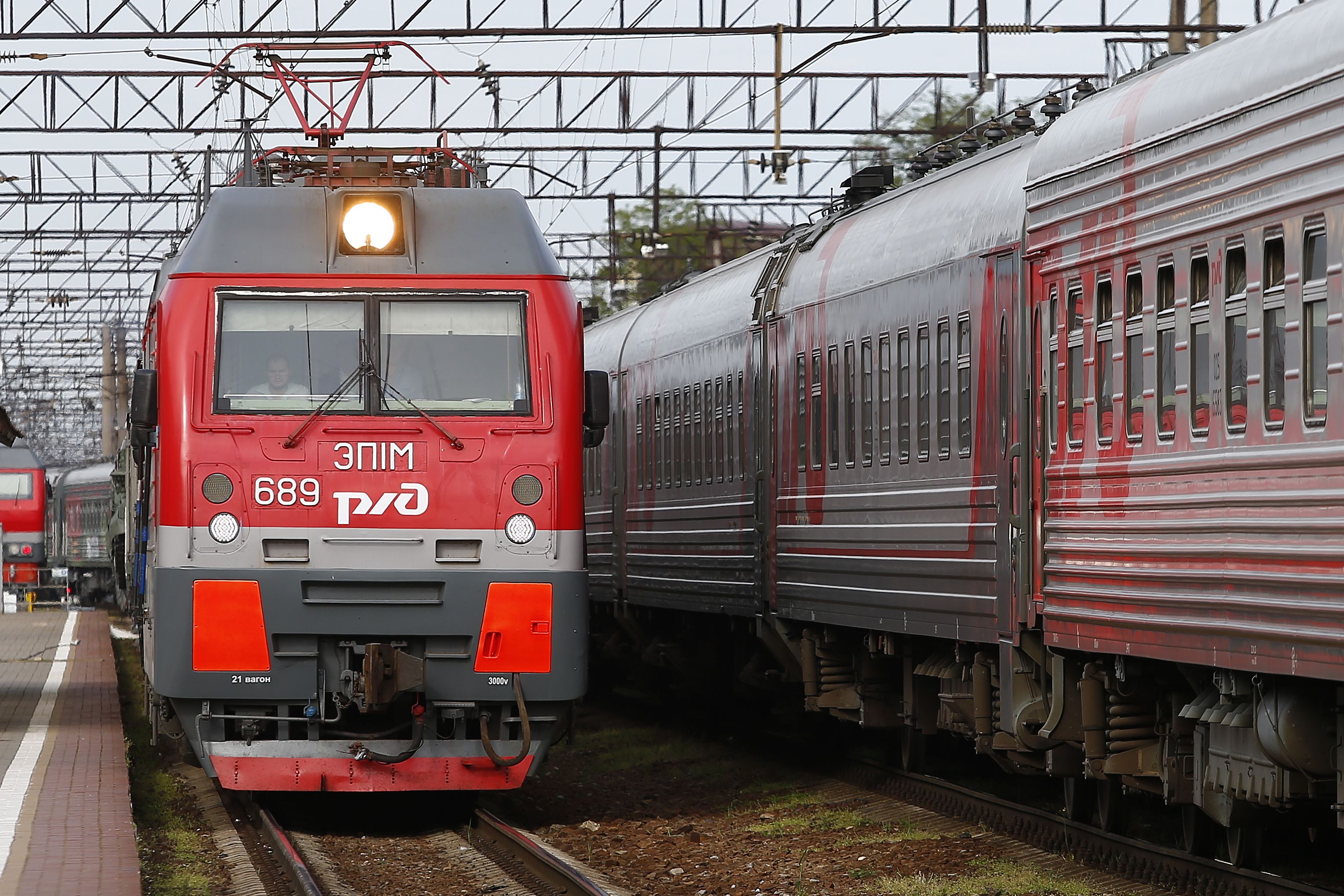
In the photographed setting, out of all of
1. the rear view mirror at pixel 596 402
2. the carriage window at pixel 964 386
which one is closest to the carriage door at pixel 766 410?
the rear view mirror at pixel 596 402

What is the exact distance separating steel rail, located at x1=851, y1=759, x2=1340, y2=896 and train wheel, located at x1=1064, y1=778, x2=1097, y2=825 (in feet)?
0.33

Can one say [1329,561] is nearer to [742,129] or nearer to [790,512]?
[790,512]

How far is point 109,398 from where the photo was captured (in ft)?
200

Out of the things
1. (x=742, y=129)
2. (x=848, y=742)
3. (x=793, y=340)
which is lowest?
(x=848, y=742)

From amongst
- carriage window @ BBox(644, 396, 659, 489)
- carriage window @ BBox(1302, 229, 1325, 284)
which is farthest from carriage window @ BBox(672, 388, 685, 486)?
carriage window @ BBox(1302, 229, 1325, 284)

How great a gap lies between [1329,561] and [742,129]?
849 inches

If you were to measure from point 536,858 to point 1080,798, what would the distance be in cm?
300

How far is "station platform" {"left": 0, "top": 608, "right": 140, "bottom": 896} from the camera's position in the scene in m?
9.64

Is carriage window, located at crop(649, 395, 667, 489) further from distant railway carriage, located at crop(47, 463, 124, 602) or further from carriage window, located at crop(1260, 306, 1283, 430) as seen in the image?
distant railway carriage, located at crop(47, 463, 124, 602)

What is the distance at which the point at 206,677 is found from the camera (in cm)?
1154

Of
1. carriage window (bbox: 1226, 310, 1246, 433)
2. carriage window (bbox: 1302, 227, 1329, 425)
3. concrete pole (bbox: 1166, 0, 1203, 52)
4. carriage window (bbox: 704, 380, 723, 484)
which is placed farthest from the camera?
concrete pole (bbox: 1166, 0, 1203, 52)

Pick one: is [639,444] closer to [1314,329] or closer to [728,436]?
[728,436]

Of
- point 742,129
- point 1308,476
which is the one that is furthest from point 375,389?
point 742,129

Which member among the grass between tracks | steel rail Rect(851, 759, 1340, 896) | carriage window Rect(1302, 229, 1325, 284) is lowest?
the grass between tracks
